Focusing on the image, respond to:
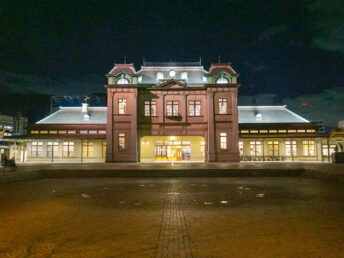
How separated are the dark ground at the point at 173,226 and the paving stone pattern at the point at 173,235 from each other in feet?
0.06

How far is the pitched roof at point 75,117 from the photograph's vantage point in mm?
37969

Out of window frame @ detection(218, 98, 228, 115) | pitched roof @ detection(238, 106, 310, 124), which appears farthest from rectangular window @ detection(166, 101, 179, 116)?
pitched roof @ detection(238, 106, 310, 124)

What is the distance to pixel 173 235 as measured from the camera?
6.34 m

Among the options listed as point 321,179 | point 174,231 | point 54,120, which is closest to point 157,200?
point 174,231

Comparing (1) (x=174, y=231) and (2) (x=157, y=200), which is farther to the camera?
(2) (x=157, y=200)

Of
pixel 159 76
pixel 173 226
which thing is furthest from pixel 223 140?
pixel 173 226

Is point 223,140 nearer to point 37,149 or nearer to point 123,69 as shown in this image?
point 123,69

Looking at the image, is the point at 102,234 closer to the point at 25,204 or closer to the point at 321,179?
the point at 25,204

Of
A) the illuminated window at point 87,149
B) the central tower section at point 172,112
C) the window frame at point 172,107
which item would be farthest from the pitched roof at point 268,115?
the illuminated window at point 87,149

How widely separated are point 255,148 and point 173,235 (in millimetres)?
33191

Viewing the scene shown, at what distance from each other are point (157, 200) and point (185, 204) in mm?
1409

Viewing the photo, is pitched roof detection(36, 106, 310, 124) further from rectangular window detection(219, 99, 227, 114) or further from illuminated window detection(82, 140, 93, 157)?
rectangular window detection(219, 99, 227, 114)

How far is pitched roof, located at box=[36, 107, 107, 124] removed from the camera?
37969 millimetres

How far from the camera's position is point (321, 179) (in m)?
18.2
